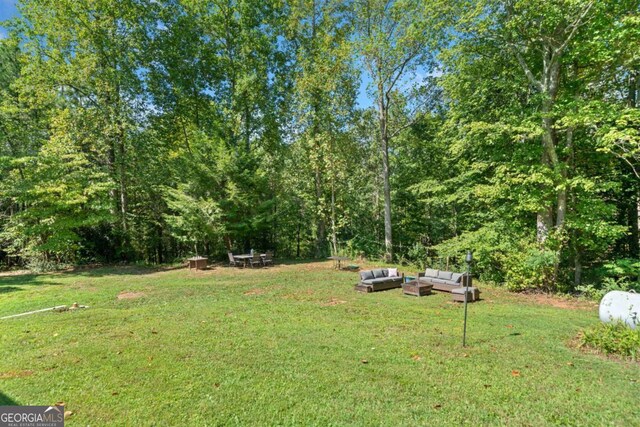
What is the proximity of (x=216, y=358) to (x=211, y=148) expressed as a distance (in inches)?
534

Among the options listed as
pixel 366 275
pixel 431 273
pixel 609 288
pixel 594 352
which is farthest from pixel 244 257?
pixel 609 288

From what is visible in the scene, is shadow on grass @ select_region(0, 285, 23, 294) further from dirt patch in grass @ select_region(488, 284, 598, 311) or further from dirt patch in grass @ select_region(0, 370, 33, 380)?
dirt patch in grass @ select_region(488, 284, 598, 311)

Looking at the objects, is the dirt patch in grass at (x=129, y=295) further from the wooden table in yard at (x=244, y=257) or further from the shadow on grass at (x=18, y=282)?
the wooden table in yard at (x=244, y=257)

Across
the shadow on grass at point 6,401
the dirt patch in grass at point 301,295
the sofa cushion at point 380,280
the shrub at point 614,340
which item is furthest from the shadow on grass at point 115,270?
the shrub at point 614,340

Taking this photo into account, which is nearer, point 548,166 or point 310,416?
point 310,416

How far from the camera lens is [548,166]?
9.93m

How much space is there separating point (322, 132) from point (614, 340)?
13.9 meters

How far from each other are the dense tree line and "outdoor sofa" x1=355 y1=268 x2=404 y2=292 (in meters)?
3.83

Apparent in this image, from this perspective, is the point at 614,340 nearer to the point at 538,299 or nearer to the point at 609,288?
the point at 538,299

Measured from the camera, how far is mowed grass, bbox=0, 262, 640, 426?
3.06 m

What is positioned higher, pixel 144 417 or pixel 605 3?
pixel 605 3

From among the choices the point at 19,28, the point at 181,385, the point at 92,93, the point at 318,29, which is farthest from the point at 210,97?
the point at 181,385

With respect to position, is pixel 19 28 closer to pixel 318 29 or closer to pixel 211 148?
pixel 211 148

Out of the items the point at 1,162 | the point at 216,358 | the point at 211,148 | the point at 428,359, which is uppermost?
the point at 211,148
